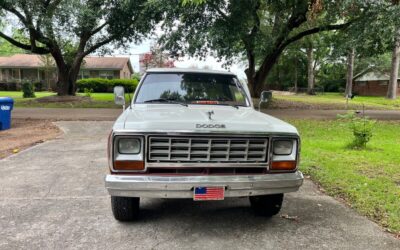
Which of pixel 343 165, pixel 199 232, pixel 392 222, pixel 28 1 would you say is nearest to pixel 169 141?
pixel 199 232

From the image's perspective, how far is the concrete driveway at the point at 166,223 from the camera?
4094mm

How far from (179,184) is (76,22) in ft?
55.2

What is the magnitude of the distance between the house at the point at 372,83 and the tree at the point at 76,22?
32.5 m

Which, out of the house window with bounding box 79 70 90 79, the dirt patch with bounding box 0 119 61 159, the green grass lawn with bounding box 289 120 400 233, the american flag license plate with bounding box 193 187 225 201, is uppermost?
the house window with bounding box 79 70 90 79

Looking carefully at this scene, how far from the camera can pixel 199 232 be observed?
14.3 feet

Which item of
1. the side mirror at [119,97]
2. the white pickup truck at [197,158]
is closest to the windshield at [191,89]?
the side mirror at [119,97]

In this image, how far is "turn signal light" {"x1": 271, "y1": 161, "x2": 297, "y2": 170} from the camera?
13.8 ft

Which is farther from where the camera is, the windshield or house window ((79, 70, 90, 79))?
house window ((79, 70, 90, 79))

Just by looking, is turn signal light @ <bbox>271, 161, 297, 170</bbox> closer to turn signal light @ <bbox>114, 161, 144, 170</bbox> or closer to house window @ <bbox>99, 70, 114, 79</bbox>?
turn signal light @ <bbox>114, 161, 144, 170</bbox>

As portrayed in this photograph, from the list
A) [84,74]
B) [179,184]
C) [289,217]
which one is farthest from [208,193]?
[84,74]

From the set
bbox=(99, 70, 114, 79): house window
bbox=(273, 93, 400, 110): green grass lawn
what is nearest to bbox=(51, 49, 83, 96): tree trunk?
bbox=(273, 93, 400, 110): green grass lawn

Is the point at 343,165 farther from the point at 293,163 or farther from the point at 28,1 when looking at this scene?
the point at 28,1

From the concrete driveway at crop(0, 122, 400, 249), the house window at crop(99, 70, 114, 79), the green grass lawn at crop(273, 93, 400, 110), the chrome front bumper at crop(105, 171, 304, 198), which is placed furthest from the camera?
the house window at crop(99, 70, 114, 79)

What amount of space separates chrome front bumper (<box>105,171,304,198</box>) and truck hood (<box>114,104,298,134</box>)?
1.57ft
